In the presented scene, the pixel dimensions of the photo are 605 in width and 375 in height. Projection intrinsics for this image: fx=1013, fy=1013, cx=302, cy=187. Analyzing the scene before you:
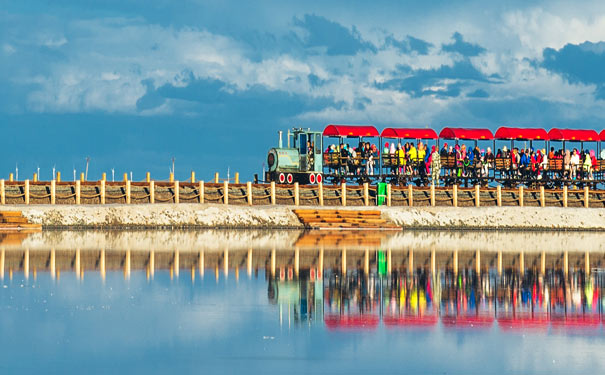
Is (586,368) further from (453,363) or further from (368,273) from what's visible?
(368,273)

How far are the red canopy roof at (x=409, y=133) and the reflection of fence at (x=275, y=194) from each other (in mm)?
5868

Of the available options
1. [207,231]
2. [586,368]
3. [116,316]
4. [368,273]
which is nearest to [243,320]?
[116,316]

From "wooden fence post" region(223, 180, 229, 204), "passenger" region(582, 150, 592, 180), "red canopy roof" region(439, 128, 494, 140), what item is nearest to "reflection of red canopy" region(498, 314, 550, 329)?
"wooden fence post" region(223, 180, 229, 204)

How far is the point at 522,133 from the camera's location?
71.4 metres

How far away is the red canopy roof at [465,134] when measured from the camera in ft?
229

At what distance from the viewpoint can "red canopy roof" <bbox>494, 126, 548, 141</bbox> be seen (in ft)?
233

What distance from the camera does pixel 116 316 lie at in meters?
21.2

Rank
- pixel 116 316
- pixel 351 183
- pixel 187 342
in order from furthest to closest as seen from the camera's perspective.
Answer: pixel 351 183 → pixel 116 316 → pixel 187 342

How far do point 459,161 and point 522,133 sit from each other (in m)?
5.51

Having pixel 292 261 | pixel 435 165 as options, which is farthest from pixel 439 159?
pixel 292 261

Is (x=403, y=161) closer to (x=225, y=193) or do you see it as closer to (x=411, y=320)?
(x=225, y=193)

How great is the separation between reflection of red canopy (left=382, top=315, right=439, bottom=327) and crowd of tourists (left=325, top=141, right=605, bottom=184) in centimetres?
4495

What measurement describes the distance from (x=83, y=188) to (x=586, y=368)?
4420 cm

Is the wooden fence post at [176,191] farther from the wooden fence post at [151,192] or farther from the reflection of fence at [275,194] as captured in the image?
the wooden fence post at [151,192]
